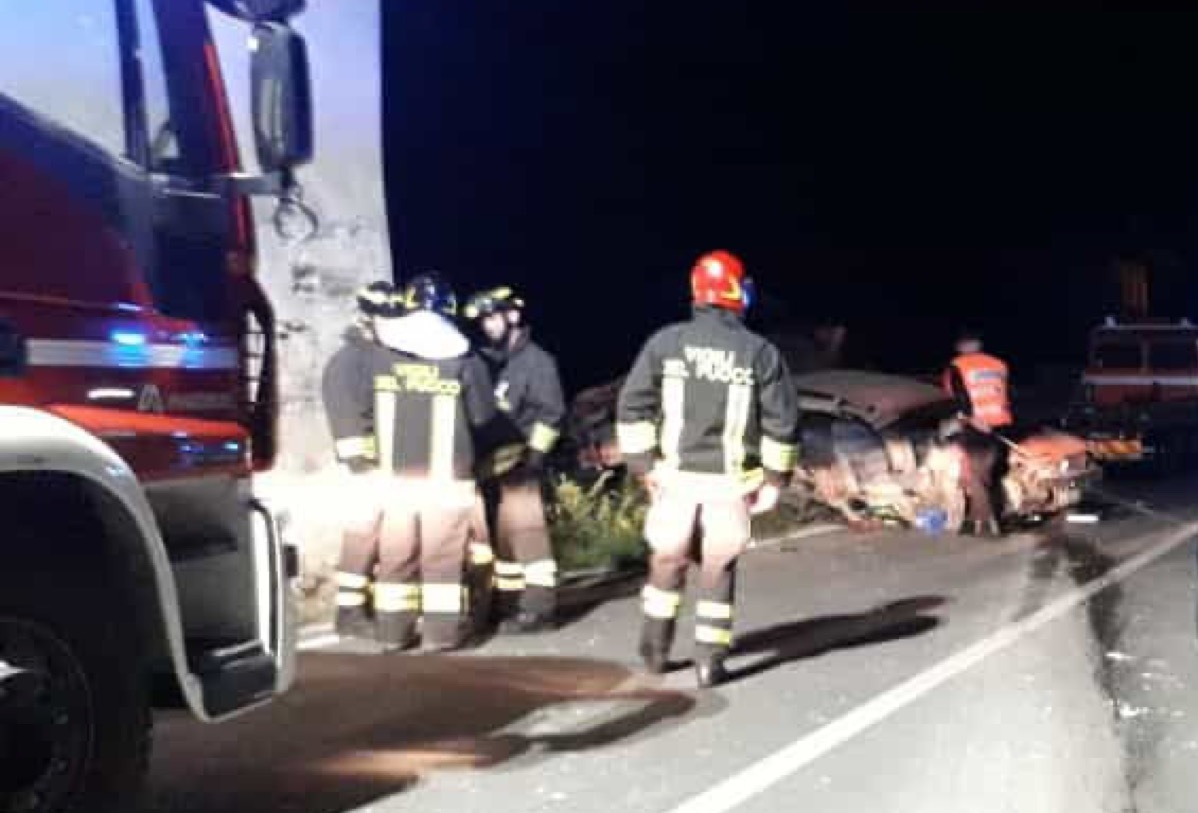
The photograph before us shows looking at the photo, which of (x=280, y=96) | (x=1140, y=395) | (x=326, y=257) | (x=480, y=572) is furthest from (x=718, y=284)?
(x=1140, y=395)

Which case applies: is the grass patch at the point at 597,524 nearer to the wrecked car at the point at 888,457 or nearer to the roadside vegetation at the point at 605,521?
the roadside vegetation at the point at 605,521

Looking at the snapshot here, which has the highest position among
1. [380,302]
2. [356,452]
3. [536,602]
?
[380,302]

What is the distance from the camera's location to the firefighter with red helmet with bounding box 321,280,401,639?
26.3ft

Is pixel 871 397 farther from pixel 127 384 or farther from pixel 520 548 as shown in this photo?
pixel 127 384

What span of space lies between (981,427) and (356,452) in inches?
257

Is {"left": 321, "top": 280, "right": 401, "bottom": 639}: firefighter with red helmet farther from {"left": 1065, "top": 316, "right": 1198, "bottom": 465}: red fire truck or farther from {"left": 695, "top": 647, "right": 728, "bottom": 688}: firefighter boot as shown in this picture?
{"left": 1065, "top": 316, "right": 1198, "bottom": 465}: red fire truck

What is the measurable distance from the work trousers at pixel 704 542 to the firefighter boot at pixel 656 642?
13cm

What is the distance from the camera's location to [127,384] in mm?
4410

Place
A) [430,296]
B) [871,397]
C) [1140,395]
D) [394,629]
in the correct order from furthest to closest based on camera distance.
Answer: [1140,395]
[871,397]
[430,296]
[394,629]

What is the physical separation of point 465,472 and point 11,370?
4.05 m

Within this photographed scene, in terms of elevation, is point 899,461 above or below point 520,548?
above

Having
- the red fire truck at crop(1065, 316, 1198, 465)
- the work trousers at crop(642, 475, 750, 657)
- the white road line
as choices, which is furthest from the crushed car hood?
the work trousers at crop(642, 475, 750, 657)

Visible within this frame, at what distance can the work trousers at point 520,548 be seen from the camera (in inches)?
339

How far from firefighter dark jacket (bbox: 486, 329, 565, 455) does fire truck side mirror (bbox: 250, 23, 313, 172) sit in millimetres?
4236
